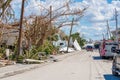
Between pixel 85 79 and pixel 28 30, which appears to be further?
pixel 28 30

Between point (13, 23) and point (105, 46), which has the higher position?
point (13, 23)

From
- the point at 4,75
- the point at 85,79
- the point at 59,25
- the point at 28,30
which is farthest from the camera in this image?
the point at 59,25

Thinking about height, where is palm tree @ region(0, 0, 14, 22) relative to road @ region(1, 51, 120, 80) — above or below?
above

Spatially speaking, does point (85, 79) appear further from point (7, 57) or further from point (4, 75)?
point (7, 57)

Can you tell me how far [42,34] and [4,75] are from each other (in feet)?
84.0

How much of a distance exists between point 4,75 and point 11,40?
24.9 metres

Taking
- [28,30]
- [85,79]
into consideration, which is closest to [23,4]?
[28,30]

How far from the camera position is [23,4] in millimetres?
33156

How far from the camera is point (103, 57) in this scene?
45.7 m

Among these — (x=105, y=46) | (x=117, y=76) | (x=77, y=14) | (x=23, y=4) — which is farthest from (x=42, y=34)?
(x=117, y=76)

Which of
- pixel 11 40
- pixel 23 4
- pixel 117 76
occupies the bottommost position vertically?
pixel 117 76

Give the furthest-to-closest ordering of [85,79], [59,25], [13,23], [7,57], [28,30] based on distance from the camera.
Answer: [59,25], [28,30], [13,23], [7,57], [85,79]

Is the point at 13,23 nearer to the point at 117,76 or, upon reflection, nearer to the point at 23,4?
the point at 23,4

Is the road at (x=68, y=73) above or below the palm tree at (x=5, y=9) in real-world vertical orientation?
below
